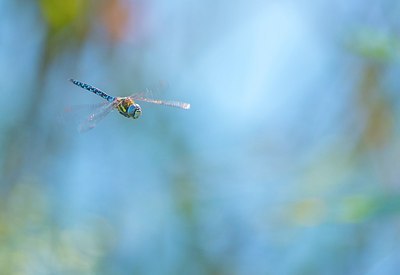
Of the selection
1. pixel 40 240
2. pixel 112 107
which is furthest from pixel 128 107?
pixel 40 240

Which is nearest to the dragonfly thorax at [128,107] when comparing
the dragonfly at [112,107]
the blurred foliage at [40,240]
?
the dragonfly at [112,107]

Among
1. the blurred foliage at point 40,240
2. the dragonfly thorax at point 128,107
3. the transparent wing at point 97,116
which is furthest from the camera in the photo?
the blurred foliage at point 40,240

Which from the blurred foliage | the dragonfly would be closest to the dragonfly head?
the dragonfly

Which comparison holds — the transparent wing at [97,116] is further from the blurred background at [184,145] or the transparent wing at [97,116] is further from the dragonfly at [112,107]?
the blurred background at [184,145]

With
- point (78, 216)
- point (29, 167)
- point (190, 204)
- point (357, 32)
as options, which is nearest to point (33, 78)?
point (29, 167)

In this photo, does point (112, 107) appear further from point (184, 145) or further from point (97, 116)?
point (184, 145)

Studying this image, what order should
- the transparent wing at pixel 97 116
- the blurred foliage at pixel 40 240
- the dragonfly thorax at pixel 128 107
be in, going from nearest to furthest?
the transparent wing at pixel 97 116 → the dragonfly thorax at pixel 128 107 → the blurred foliage at pixel 40 240
